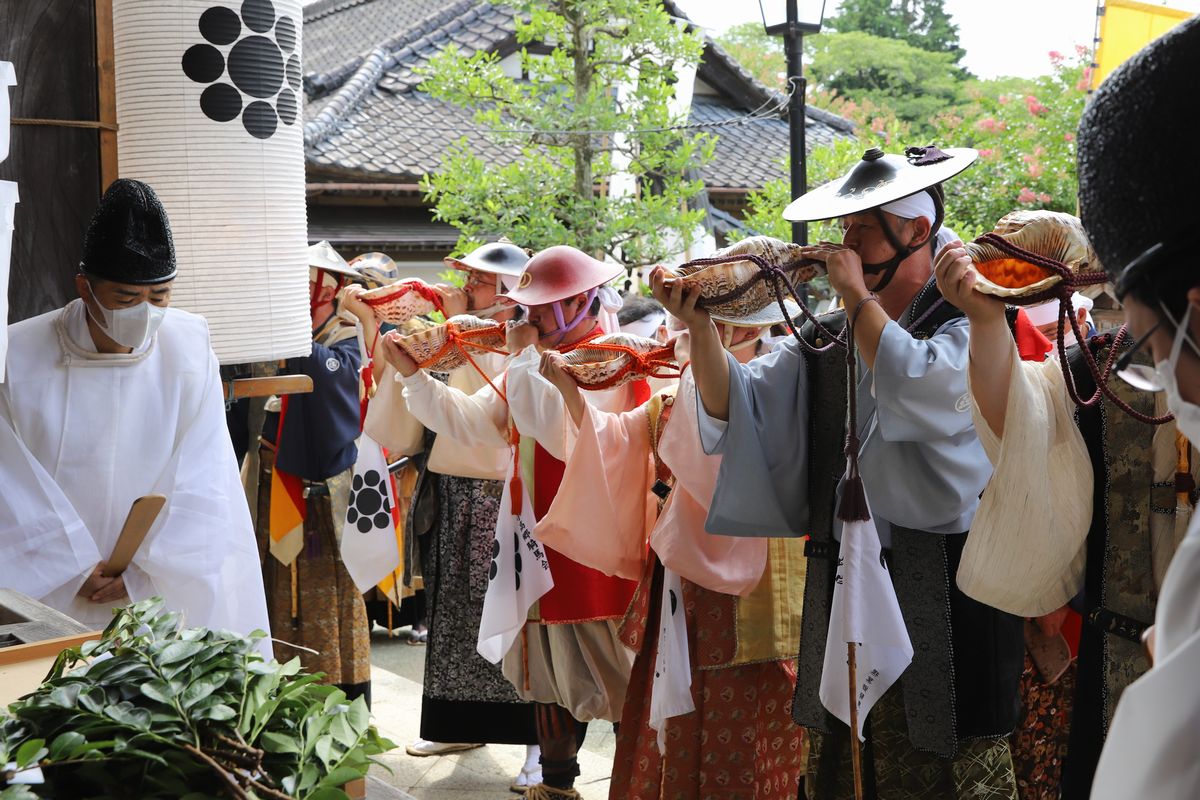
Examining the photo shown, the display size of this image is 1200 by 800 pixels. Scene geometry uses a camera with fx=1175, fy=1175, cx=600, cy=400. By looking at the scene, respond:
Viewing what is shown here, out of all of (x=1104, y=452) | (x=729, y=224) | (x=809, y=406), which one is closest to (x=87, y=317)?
(x=809, y=406)

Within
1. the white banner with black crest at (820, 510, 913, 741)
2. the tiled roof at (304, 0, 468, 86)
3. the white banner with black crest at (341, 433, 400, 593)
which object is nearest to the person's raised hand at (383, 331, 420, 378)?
the white banner with black crest at (341, 433, 400, 593)

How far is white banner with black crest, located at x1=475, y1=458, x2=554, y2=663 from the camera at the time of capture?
4.73 m

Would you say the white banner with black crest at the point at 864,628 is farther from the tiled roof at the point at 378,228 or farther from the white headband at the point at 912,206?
the tiled roof at the point at 378,228

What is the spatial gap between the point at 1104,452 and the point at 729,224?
39.1ft

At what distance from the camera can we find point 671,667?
3.80 meters

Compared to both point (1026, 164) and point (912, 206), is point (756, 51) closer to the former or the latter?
point (1026, 164)

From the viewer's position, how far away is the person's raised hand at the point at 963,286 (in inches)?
105

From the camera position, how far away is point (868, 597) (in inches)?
119

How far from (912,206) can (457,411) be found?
2.50m

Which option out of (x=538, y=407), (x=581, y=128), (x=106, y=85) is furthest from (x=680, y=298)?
(x=581, y=128)

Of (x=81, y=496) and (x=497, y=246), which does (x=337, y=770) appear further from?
(x=497, y=246)

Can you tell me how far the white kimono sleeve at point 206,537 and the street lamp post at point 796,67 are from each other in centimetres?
388

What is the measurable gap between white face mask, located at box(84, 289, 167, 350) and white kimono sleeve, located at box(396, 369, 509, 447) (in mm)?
1450

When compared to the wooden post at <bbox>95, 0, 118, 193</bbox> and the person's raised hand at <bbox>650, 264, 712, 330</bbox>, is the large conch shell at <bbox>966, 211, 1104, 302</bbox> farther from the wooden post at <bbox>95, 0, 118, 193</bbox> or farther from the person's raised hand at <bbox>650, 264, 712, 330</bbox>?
the wooden post at <bbox>95, 0, 118, 193</bbox>
